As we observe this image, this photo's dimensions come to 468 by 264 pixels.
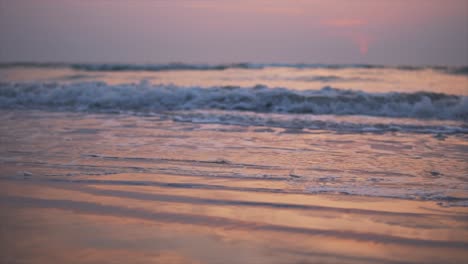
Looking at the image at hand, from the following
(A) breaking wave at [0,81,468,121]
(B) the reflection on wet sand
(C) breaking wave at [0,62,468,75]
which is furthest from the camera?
(C) breaking wave at [0,62,468,75]

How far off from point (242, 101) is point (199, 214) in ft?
30.3

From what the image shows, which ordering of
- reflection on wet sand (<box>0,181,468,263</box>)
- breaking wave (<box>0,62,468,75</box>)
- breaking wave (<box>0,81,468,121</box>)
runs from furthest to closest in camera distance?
breaking wave (<box>0,62,468,75</box>) → breaking wave (<box>0,81,468,121</box>) → reflection on wet sand (<box>0,181,468,263</box>)

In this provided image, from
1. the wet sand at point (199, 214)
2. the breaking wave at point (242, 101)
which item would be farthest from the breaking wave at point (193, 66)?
the wet sand at point (199, 214)

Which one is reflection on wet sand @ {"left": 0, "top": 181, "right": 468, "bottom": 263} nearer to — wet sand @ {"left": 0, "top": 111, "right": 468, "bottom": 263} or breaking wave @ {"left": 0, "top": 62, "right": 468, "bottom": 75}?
wet sand @ {"left": 0, "top": 111, "right": 468, "bottom": 263}

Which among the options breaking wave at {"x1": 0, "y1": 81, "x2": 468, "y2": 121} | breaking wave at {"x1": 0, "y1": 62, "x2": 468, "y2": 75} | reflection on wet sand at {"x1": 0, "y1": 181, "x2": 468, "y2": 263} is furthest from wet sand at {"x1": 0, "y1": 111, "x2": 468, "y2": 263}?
breaking wave at {"x1": 0, "y1": 62, "x2": 468, "y2": 75}

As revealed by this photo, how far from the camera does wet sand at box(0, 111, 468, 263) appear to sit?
2.40 metres

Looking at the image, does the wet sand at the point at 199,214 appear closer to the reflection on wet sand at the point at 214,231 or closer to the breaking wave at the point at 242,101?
the reflection on wet sand at the point at 214,231

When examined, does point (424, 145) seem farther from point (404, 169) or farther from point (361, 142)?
point (404, 169)

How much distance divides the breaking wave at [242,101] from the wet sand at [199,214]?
5.65 metres

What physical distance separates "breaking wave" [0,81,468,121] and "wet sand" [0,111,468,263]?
223 inches

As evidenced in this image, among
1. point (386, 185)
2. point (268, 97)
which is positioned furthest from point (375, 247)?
point (268, 97)

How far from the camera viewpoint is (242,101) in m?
12.2

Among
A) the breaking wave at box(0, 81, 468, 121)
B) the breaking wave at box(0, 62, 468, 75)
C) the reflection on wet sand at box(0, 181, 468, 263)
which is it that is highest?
the breaking wave at box(0, 62, 468, 75)

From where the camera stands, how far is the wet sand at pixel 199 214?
7.89ft
